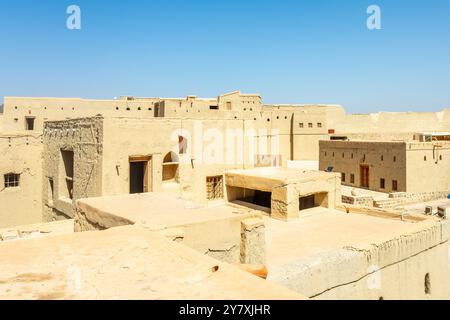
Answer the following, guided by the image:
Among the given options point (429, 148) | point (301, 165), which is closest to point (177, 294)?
point (429, 148)

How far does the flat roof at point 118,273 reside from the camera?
2.66 m

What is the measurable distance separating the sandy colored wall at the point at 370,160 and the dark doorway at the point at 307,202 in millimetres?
11143

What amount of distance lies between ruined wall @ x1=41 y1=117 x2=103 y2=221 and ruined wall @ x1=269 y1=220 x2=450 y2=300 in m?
6.37

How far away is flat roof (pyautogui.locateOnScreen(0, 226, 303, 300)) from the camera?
266 centimetres

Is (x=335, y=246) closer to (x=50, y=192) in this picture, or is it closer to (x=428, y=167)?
(x=50, y=192)

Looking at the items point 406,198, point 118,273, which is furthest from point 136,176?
point 406,198

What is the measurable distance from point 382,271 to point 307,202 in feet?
18.0

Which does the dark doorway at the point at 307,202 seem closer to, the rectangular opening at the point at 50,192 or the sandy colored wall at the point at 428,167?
the rectangular opening at the point at 50,192

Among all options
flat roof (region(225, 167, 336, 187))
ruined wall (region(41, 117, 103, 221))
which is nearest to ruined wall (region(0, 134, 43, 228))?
ruined wall (region(41, 117, 103, 221))

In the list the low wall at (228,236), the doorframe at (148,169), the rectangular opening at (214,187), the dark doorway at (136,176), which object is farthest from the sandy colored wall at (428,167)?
the low wall at (228,236)

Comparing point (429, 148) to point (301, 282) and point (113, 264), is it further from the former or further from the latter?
point (113, 264)

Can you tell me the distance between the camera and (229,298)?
2547 millimetres

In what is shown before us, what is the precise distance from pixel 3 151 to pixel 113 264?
36.8 feet

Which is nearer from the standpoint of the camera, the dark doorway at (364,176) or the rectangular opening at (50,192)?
the rectangular opening at (50,192)
